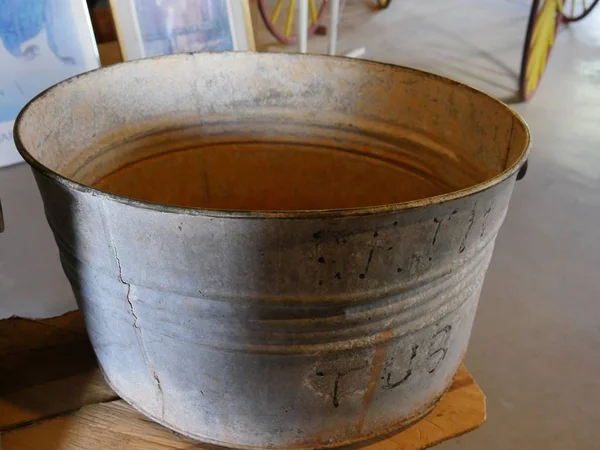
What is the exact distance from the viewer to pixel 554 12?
9.80 feet

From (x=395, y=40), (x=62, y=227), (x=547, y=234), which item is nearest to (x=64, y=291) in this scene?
(x=62, y=227)

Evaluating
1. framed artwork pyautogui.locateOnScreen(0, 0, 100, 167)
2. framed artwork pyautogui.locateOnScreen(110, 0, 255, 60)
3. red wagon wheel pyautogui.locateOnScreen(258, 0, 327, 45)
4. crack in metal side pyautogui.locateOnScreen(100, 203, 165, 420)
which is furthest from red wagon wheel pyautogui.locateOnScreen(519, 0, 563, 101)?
crack in metal side pyautogui.locateOnScreen(100, 203, 165, 420)

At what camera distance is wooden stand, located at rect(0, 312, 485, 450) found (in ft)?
2.97

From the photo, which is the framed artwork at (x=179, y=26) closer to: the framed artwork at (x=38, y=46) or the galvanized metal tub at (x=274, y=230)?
the framed artwork at (x=38, y=46)

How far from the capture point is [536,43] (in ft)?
9.78

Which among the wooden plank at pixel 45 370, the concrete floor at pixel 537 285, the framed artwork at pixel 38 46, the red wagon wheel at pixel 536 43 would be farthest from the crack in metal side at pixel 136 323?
the red wagon wheel at pixel 536 43

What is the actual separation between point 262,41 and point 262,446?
3.25 meters

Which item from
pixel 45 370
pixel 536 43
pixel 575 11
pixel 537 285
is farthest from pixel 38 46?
pixel 575 11

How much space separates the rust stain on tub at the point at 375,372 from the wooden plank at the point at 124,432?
0.10 meters

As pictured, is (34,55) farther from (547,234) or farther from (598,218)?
(598,218)

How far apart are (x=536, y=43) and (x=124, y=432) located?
2795 mm

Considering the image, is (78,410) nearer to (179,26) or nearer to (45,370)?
(45,370)

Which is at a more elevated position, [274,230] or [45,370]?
[274,230]

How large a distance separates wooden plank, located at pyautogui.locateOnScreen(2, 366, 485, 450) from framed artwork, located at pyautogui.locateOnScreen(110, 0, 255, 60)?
3.58 feet
